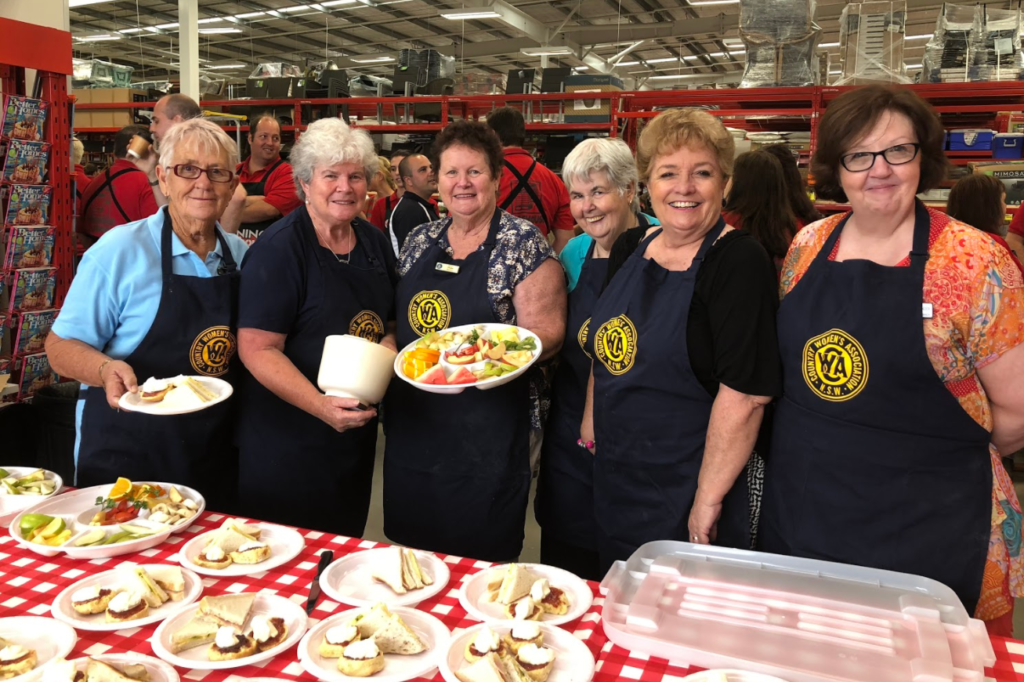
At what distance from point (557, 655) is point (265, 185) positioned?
157 inches

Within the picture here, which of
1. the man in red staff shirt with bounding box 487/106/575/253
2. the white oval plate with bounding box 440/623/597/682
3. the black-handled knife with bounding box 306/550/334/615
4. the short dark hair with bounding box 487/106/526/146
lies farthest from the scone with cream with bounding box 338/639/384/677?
the short dark hair with bounding box 487/106/526/146

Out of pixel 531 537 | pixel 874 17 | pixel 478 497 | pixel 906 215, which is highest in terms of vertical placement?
pixel 874 17

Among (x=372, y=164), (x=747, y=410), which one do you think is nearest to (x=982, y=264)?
(x=747, y=410)

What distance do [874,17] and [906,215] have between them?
538 cm

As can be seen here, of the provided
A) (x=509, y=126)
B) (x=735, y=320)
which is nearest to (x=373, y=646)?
(x=735, y=320)

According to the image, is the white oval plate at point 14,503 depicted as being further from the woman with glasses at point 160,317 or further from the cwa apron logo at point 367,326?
the cwa apron logo at point 367,326

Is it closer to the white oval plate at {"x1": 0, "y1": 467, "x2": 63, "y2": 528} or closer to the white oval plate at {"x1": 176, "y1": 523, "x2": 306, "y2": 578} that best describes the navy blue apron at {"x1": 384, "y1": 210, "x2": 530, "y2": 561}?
the white oval plate at {"x1": 176, "y1": 523, "x2": 306, "y2": 578}

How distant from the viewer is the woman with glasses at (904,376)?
1.66 m

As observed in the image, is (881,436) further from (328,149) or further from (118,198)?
(118,198)

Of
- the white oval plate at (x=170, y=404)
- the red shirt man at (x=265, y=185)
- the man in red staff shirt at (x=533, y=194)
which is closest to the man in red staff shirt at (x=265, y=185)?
the red shirt man at (x=265, y=185)

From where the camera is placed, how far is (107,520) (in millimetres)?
1799

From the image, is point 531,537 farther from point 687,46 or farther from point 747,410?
point 687,46

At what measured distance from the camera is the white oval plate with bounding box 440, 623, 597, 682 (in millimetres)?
1275

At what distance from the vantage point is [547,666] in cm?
127
